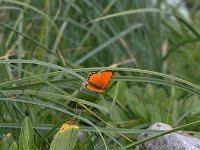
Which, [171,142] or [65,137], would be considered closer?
[65,137]

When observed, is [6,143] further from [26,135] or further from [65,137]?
[65,137]

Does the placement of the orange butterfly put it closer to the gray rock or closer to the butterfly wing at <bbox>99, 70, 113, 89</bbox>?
the butterfly wing at <bbox>99, 70, 113, 89</bbox>

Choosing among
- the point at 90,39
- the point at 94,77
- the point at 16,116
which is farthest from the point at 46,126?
the point at 90,39

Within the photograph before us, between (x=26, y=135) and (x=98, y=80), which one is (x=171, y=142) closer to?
(x=98, y=80)

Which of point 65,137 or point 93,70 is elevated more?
point 93,70

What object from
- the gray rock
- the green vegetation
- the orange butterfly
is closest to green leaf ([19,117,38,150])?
the green vegetation

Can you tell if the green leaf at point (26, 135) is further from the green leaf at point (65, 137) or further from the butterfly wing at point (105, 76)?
the butterfly wing at point (105, 76)

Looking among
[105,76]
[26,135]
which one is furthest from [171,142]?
[26,135]
